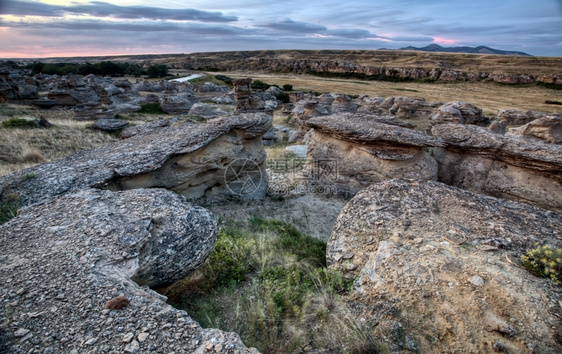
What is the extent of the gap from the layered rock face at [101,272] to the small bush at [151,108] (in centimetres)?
2164

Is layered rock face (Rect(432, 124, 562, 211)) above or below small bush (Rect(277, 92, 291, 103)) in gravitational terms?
above

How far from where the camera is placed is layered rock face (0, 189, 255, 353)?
2.54m

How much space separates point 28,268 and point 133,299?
4.27ft

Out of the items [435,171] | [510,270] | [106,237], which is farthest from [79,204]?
[435,171]

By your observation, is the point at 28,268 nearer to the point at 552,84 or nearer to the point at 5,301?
the point at 5,301

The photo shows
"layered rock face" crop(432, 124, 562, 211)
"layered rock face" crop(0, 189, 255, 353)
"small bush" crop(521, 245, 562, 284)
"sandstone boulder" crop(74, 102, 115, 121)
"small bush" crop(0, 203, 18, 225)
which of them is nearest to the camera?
"layered rock face" crop(0, 189, 255, 353)

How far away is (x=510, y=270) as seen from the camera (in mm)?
3830

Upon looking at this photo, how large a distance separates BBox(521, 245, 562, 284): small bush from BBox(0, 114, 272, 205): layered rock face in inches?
257

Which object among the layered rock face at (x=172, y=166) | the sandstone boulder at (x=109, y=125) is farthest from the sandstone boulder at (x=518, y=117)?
the sandstone boulder at (x=109, y=125)

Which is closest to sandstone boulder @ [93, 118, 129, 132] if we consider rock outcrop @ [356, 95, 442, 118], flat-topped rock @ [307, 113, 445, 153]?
flat-topped rock @ [307, 113, 445, 153]

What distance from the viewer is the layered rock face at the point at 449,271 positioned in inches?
127

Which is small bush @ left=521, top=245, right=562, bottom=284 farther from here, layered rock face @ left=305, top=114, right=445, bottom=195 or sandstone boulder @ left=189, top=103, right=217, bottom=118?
sandstone boulder @ left=189, top=103, right=217, bottom=118

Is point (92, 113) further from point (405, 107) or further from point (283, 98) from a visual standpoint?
point (405, 107)

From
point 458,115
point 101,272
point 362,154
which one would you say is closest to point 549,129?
point 458,115
